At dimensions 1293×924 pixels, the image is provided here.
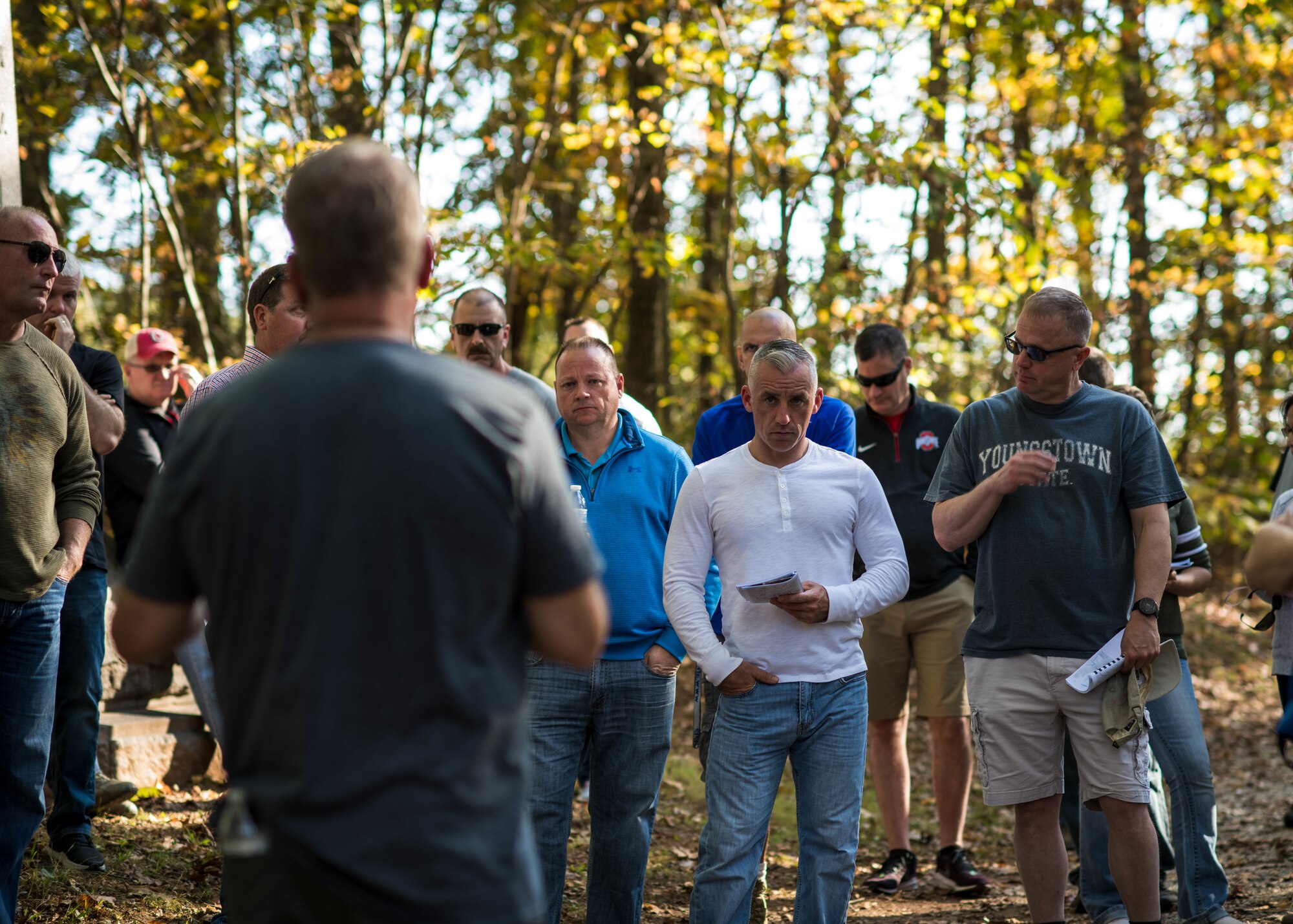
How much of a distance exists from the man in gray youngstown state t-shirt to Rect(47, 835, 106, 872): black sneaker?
3.81m

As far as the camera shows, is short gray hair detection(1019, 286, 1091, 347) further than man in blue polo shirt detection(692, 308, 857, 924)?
No

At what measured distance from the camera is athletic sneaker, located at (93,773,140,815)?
19.1 feet

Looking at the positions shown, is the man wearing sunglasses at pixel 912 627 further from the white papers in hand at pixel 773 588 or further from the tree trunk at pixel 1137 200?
the tree trunk at pixel 1137 200

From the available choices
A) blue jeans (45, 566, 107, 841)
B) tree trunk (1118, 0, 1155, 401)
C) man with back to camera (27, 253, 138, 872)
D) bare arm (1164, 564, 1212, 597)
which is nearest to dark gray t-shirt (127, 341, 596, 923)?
man with back to camera (27, 253, 138, 872)

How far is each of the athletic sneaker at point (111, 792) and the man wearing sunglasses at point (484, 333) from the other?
279cm

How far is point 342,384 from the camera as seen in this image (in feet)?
5.99

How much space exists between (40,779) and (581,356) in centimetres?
242

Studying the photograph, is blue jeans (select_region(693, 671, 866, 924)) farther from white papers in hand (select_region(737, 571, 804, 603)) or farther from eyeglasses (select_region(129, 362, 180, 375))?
eyeglasses (select_region(129, 362, 180, 375))

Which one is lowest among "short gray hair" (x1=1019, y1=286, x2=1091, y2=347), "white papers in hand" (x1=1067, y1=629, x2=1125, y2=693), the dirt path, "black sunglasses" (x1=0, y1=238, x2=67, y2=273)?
the dirt path

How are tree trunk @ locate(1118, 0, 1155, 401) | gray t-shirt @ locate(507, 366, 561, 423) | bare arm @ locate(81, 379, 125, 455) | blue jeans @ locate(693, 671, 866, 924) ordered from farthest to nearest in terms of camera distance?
tree trunk @ locate(1118, 0, 1155, 401), gray t-shirt @ locate(507, 366, 561, 423), bare arm @ locate(81, 379, 125, 455), blue jeans @ locate(693, 671, 866, 924)

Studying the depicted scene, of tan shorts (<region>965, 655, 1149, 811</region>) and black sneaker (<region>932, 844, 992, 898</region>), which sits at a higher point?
tan shorts (<region>965, 655, 1149, 811</region>)

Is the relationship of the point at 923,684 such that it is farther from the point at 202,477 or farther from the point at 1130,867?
the point at 202,477

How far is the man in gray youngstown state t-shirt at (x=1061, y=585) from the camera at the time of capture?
14.0ft

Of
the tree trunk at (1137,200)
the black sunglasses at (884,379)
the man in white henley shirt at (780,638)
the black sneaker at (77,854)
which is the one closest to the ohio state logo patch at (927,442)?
the black sunglasses at (884,379)
